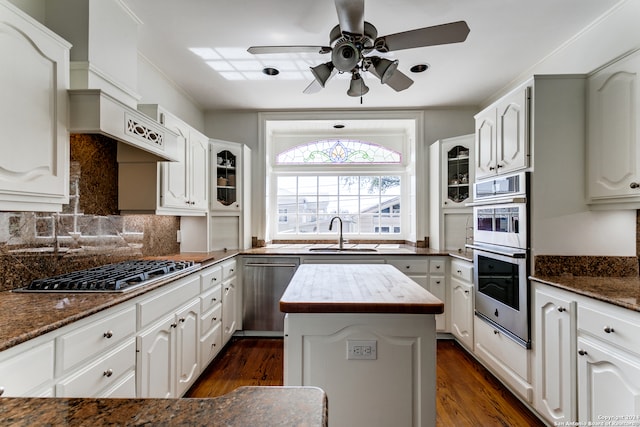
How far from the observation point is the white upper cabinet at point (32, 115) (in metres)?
1.22

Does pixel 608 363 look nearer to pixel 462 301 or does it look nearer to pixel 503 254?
pixel 503 254

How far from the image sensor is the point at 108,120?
1560mm

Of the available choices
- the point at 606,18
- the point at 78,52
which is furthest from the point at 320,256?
the point at 606,18

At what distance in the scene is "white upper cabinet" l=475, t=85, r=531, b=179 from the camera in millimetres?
2092

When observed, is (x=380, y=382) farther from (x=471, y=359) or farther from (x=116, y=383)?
(x=471, y=359)

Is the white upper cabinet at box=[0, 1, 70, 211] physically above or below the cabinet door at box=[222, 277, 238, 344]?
above

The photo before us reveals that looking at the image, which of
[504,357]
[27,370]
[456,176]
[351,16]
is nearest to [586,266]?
[504,357]

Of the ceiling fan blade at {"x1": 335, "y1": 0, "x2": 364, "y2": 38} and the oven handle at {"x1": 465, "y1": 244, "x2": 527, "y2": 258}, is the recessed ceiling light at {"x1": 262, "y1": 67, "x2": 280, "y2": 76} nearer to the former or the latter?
the ceiling fan blade at {"x1": 335, "y1": 0, "x2": 364, "y2": 38}

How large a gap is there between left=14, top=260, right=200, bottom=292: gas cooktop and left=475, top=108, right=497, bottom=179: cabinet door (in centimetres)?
244

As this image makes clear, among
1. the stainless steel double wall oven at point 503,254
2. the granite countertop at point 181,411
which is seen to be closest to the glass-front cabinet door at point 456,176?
the stainless steel double wall oven at point 503,254

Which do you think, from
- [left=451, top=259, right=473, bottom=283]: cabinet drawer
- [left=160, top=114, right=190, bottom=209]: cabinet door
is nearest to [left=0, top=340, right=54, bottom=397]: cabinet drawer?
[left=160, top=114, right=190, bottom=209]: cabinet door

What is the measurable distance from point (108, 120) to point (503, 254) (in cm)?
260

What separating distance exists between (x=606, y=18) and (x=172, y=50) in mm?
3142

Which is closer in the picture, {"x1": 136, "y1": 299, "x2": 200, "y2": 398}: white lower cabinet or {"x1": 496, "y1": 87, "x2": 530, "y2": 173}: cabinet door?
{"x1": 136, "y1": 299, "x2": 200, "y2": 398}: white lower cabinet
